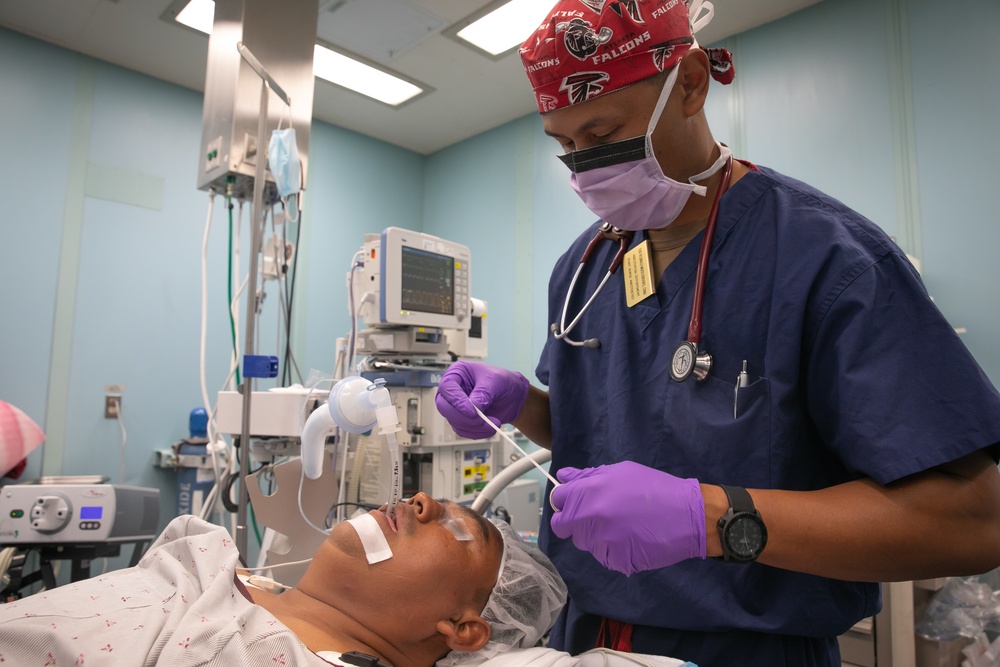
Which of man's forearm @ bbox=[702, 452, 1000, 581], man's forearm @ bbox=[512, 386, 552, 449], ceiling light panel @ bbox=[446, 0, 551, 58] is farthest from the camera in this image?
ceiling light panel @ bbox=[446, 0, 551, 58]

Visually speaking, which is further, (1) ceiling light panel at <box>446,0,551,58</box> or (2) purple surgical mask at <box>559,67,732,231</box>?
(1) ceiling light panel at <box>446,0,551,58</box>

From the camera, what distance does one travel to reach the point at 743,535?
0.72 meters

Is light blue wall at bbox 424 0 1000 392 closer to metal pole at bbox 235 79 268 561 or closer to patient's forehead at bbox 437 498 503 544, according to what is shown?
patient's forehead at bbox 437 498 503 544

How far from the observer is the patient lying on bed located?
89cm

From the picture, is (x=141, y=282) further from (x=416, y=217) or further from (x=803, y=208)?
(x=803, y=208)

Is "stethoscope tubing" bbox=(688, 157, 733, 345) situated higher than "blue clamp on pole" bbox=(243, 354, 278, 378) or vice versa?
"stethoscope tubing" bbox=(688, 157, 733, 345)

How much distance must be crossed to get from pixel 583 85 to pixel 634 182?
0.18 m

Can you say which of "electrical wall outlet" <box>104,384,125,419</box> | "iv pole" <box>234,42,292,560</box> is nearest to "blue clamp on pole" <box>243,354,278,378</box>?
"iv pole" <box>234,42,292,560</box>

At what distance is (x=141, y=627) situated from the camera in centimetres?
79

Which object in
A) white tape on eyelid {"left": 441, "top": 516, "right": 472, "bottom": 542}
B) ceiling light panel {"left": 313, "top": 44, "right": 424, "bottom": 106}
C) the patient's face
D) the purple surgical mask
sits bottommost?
the patient's face

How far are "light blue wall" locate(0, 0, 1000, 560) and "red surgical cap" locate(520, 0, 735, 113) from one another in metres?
2.30

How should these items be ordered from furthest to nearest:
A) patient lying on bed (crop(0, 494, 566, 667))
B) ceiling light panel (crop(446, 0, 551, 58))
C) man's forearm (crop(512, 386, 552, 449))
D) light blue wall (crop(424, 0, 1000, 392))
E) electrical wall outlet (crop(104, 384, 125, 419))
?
electrical wall outlet (crop(104, 384, 125, 419)) < ceiling light panel (crop(446, 0, 551, 58)) < light blue wall (crop(424, 0, 1000, 392)) < man's forearm (crop(512, 386, 552, 449)) < patient lying on bed (crop(0, 494, 566, 667))

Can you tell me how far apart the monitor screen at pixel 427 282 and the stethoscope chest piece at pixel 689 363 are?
1591mm

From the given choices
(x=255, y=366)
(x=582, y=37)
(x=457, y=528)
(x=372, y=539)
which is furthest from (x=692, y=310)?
(x=255, y=366)
